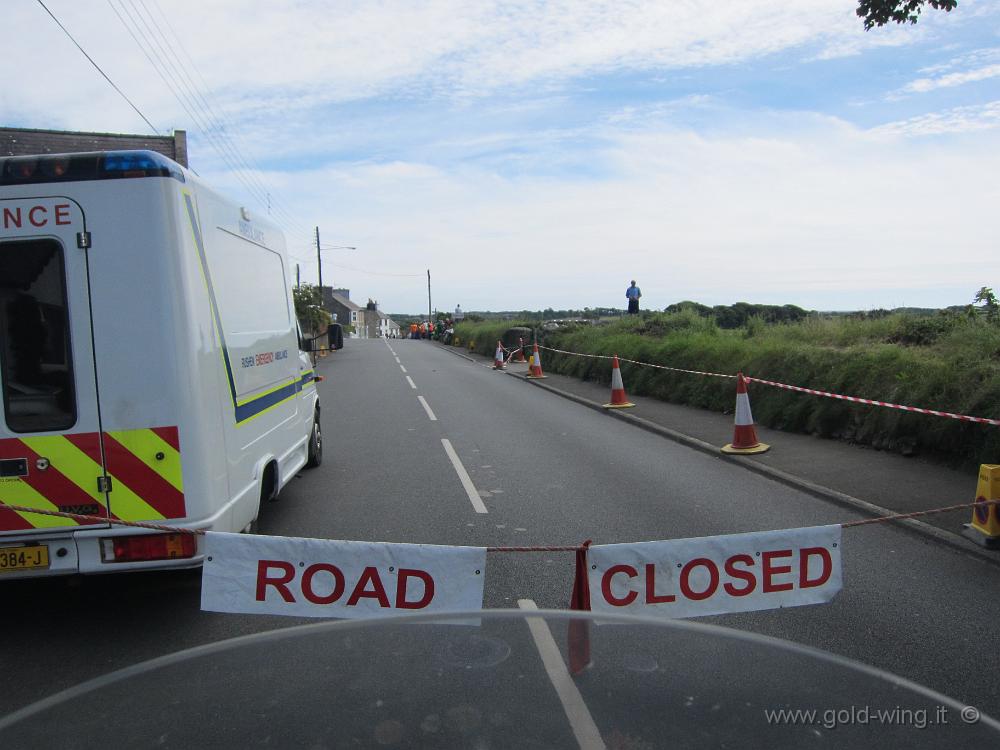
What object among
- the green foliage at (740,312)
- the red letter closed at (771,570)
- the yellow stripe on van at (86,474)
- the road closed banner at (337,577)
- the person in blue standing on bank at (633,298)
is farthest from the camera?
the person in blue standing on bank at (633,298)

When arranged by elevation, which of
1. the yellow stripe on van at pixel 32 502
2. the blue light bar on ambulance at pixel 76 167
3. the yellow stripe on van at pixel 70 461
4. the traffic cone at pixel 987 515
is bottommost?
the traffic cone at pixel 987 515

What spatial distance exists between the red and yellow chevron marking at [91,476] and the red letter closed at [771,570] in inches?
122

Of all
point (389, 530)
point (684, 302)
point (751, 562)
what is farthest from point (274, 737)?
point (684, 302)

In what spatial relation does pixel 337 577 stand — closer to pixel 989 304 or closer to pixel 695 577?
pixel 695 577

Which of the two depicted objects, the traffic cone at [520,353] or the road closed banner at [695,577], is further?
the traffic cone at [520,353]

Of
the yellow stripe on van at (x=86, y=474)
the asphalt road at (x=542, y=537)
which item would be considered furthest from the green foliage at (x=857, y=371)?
the yellow stripe on van at (x=86, y=474)

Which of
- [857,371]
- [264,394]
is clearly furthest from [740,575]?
[857,371]

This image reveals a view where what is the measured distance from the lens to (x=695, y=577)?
351 cm

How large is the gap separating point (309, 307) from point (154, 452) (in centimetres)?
3068

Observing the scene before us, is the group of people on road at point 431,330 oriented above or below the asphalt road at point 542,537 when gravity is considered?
below

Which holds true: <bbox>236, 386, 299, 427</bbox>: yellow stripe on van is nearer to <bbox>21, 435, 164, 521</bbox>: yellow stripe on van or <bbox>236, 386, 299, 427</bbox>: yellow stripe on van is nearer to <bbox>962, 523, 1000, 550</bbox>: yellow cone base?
<bbox>21, 435, 164, 521</bbox>: yellow stripe on van

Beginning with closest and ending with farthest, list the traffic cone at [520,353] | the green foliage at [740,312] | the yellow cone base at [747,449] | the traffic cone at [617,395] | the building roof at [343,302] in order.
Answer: the yellow cone base at [747,449], the traffic cone at [617,395], the green foliage at [740,312], the traffic cone at [520,353], the building roof at [343,302]

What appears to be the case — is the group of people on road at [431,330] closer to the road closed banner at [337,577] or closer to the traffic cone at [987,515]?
the traffic cone at [987,515]

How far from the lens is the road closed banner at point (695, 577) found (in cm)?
349
